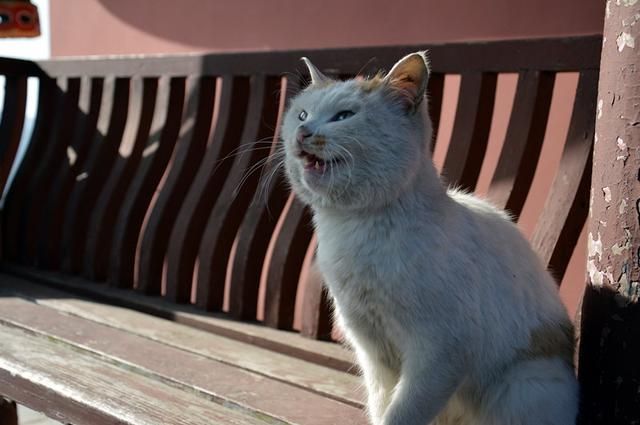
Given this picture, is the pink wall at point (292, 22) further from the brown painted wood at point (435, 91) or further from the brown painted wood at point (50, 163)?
the brown painted wood at point (50, 163)

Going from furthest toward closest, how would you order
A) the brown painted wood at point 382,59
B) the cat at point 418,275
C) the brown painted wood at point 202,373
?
the brown painted wood at point 382,59 → the brown painted wood at point 202,373 → the cat at point 418,275

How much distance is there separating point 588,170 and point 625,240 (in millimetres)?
590

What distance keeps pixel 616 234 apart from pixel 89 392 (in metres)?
1.05

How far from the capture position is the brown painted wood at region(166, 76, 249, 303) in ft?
8.07

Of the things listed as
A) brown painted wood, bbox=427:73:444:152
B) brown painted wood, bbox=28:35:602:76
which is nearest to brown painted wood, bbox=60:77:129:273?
brown painted wood, bbox=28:35:602:76

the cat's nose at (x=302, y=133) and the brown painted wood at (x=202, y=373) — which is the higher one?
the cat's nose at (x=302, y=133)

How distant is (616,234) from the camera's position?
1.18m

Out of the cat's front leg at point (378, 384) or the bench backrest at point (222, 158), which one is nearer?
the cat's front leg at point (378, 384)

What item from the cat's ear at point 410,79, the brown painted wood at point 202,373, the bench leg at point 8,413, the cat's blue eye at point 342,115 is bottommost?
the bench leg at point 8,413

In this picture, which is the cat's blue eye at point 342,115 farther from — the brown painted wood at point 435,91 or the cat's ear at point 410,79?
the brown painted wood at point 435,91

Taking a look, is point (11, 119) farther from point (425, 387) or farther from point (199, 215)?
point (425, 387)

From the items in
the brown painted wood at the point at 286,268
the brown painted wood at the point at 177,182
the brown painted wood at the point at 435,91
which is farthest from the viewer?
the brown painted wood at the point at 177,182

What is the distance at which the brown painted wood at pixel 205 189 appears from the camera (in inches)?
96.9

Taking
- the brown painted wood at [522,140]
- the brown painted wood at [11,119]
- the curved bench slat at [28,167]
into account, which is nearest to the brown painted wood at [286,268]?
the brown painted wood at [522,140]
